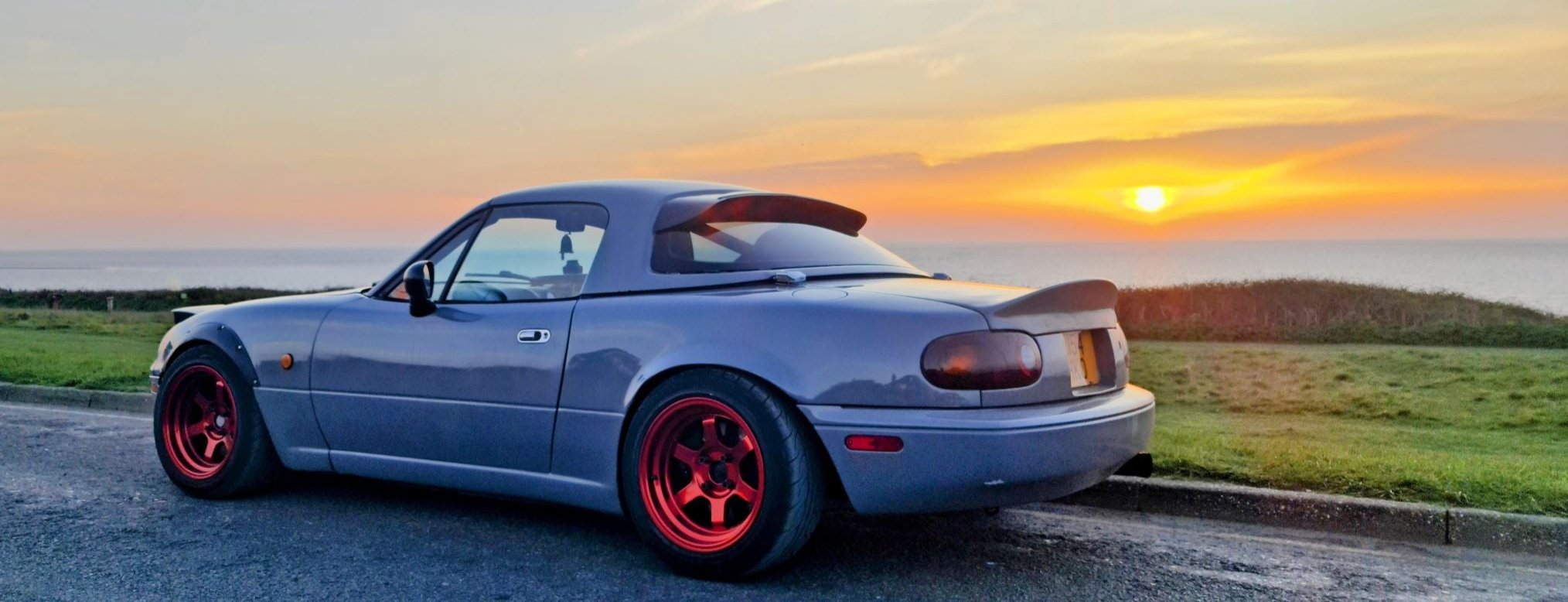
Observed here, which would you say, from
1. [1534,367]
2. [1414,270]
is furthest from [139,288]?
[1414,270]

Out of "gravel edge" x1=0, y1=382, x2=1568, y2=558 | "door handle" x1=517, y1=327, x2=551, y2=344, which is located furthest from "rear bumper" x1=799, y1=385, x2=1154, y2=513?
"gravel edge" x1=0, y1=382, x2=1568, y2=558

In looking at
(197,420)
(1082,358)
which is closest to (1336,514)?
(1082,358)

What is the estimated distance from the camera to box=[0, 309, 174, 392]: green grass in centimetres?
1056

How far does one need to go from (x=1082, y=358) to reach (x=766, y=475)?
1231 millimetres

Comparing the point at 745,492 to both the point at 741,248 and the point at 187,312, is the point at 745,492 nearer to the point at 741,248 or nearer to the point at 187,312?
the point at 741,248

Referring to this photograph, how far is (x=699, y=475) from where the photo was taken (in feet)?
13.4

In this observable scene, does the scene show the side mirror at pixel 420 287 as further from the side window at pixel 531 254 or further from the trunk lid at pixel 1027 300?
the trunk lid at pixel 1027 300

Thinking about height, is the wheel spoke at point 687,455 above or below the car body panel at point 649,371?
below

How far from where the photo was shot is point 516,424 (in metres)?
4.48

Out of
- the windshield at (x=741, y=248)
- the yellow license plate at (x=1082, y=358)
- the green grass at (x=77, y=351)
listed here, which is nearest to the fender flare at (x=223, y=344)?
the windshield at (x=741, y=248)

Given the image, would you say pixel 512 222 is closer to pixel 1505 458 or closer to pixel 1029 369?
pixel 1029 369

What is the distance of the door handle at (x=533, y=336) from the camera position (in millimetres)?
4441

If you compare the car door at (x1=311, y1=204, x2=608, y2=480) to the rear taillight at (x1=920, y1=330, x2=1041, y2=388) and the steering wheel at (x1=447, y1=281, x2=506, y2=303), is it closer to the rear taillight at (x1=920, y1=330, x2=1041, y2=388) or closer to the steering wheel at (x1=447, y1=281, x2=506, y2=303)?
the steering wheel at (x1=447, y1=281, x2=506, y2=303)

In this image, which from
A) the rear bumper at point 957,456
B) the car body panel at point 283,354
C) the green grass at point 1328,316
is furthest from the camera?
the green grass at point 1328,316
